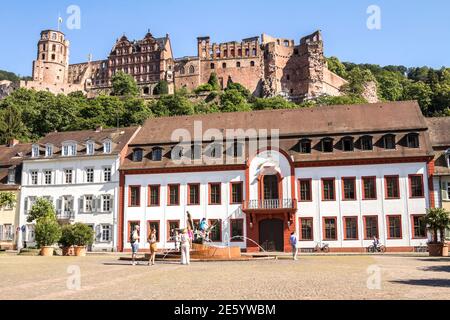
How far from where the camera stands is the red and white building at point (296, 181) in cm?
4231

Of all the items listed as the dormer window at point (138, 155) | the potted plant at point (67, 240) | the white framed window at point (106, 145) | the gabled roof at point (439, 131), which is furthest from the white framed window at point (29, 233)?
the gabled roof at point (439, 131)

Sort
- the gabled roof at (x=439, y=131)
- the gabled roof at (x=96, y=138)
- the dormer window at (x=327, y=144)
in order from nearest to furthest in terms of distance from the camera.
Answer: the gabled roof at (x=439, y=131), the dormer window at (x=327, y=144), the gabled roof at (x=96, y=138)

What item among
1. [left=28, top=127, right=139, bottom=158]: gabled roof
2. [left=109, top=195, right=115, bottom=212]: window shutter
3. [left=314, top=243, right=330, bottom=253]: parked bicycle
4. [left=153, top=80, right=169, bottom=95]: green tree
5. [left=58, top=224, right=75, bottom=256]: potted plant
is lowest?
[left=314, top=243, right=330, bottom=253]: parked bicycle

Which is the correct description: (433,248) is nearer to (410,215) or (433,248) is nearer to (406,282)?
(410,215)

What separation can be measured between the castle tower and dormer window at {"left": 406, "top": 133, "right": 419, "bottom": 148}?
156171 mm

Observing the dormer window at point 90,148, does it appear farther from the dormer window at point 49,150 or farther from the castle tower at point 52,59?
the castle tower at point 52,59

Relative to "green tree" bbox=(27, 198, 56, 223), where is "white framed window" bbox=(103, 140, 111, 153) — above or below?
above

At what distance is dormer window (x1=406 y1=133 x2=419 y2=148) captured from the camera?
42700mm

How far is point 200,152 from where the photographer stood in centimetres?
4697

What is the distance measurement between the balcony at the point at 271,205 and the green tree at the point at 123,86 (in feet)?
347

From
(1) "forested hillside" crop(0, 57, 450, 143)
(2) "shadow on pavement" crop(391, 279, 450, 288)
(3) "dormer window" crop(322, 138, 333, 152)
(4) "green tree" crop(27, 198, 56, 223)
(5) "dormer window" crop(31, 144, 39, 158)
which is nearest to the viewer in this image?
(2) "shadow on pavement" crop(391, 279, 450, 288)

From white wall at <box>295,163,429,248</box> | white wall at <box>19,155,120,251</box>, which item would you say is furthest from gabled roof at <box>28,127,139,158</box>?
white wall at <box>295,163,429,248</box>

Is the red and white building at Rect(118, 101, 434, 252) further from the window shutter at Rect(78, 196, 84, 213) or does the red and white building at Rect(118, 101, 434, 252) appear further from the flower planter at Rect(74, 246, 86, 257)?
the flower planter at Rect(74, 246, 86, 257)
